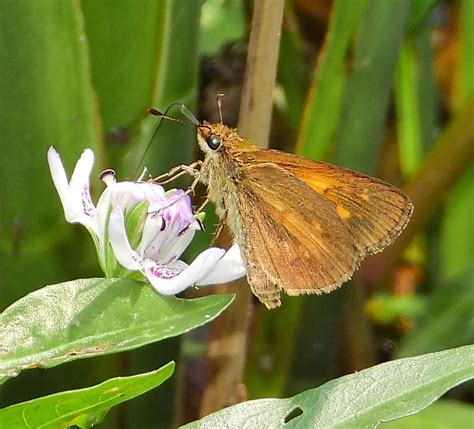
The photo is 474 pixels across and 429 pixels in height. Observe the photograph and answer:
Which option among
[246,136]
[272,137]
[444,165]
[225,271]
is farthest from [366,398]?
[272,137]

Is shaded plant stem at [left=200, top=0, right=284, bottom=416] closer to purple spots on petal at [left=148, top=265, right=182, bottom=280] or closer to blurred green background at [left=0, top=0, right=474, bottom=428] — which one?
blurred green background at [left=0, top=0, right=474, bottom=428]

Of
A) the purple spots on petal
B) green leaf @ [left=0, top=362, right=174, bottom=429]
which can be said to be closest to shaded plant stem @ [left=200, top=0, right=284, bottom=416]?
the purple spots on petal

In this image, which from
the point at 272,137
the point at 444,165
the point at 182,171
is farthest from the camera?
the point at 272,137

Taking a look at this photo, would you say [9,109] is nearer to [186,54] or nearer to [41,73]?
[41,73]

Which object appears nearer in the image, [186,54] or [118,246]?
[118,246]

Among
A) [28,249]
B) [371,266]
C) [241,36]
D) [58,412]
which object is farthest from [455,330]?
[58,412]

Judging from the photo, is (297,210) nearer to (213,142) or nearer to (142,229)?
(213,142)
